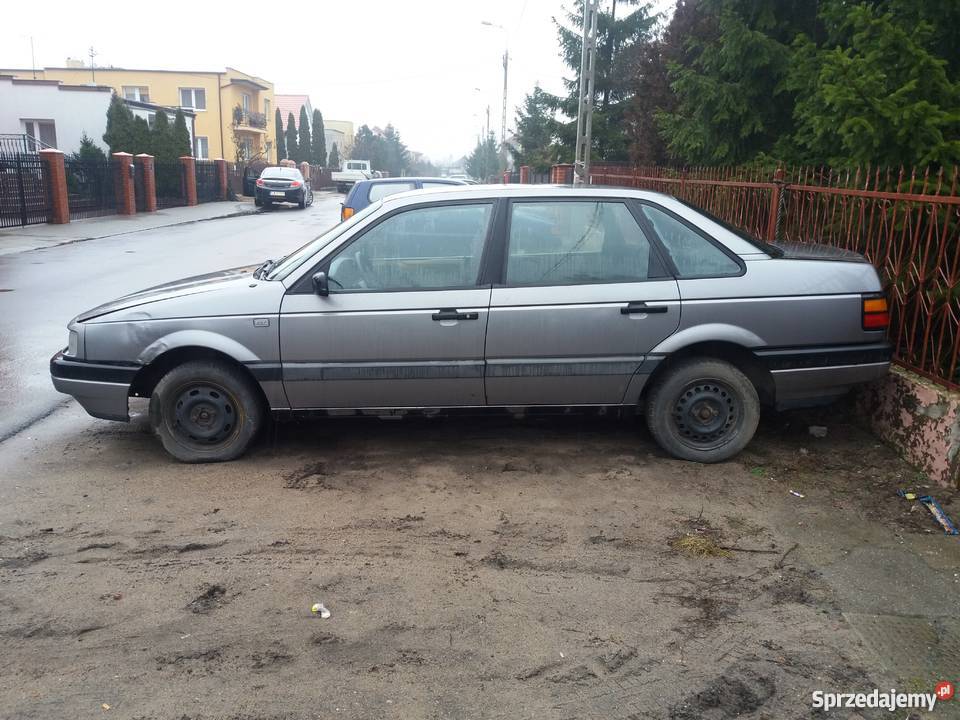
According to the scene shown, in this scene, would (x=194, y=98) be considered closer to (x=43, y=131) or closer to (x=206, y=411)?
(x=43, y=131)

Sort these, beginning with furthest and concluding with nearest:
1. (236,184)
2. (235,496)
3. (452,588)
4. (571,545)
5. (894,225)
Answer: (236,184)
(894,225)
(235,496)
(571,545)
(452,588)

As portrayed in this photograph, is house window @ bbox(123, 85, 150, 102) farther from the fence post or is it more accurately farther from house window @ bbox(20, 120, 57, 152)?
the fence post

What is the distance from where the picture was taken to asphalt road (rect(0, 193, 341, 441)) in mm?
6988

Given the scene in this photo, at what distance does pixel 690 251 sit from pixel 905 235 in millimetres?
1598

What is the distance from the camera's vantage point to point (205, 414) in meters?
5.12

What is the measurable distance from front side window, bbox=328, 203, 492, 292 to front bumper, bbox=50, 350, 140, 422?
145 cm

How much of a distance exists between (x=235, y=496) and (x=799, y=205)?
5124 mm

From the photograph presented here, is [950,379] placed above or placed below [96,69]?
below

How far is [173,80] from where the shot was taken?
56.8 meters

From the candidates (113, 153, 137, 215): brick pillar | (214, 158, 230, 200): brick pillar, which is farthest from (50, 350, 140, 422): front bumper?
(214, 158, 230, 200): brick pillar

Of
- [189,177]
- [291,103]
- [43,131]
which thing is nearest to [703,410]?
[189,177]

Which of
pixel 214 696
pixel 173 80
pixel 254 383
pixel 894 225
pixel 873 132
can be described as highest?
pixel 173 80

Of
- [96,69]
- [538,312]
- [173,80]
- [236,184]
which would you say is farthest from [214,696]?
[96,69]

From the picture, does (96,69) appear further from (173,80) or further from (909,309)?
(909,309)
